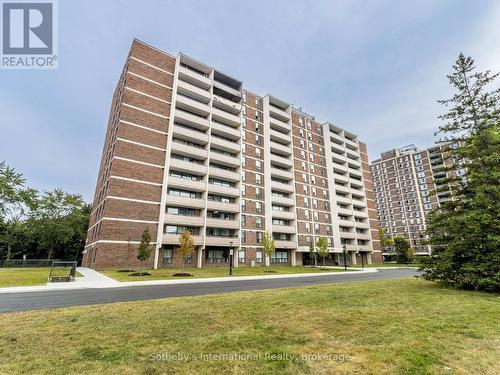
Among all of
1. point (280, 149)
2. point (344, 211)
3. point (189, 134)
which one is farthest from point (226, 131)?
point (344, 211)

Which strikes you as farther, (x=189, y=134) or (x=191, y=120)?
(x=191, y=120)

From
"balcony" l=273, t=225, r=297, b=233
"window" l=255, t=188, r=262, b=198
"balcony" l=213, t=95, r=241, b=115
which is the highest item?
"balcony" l=213, t=95, r=241, b=115

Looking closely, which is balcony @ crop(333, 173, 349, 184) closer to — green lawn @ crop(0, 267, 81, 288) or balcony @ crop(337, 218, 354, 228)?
balcony @ crop(337, 218, 354, 228)

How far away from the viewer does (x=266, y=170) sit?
48.8 m

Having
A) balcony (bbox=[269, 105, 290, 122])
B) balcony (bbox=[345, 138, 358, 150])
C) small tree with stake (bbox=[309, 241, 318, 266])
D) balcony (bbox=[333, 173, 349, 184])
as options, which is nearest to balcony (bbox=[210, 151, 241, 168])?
balcony (bbox=[269, 105, 290, 122])

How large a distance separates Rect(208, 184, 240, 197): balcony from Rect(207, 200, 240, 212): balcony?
173cm

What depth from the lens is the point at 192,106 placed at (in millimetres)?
41688

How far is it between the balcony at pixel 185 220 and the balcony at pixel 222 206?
8.24 feet

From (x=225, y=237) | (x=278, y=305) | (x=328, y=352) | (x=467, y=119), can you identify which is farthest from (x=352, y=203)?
(x=328, y=352)

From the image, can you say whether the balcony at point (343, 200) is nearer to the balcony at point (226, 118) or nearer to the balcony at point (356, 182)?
the balcony at point (356, 182)

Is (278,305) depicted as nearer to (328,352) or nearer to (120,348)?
(328,352)

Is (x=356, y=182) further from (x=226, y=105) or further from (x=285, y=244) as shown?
(x=226, y=105)

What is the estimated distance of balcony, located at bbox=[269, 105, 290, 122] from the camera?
5516 centimetres

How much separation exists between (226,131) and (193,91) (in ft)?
27.3
